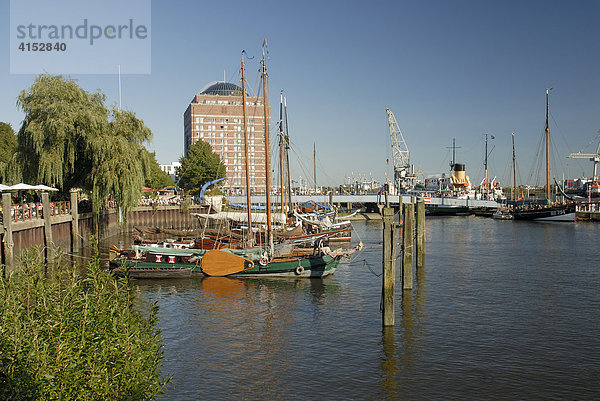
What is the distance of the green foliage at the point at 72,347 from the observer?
8.77 m

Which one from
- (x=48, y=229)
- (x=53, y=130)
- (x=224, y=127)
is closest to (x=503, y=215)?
(x=53, y=130)

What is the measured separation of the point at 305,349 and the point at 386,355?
130 inches

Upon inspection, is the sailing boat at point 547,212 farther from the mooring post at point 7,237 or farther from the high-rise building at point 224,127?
the high-rise building at point 224,127

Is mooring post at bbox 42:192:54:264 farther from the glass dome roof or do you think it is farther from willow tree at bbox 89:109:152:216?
the glass dome roof

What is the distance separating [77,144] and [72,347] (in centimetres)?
4047

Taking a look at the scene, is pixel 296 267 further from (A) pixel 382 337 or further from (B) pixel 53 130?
(B) pixel 53 130

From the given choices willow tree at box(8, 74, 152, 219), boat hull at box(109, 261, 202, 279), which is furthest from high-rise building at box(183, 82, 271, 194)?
boat hull at box(109, 261, 202, 279)

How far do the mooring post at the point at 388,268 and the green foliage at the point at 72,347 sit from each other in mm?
12199

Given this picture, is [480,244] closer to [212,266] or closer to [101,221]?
[212,266]

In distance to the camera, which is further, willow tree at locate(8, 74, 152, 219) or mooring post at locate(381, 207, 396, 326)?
willow tree at locate(8, 74, 152, 219)

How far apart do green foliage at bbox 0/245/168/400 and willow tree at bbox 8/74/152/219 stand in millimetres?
35341

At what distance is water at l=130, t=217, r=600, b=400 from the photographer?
16891 millimetres

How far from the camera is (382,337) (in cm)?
2147

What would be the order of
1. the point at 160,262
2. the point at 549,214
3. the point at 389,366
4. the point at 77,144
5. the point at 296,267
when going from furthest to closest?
the point at 549,214, the point at 77,144, the point at 160,262, the point at 296,267, the point at 389,366
